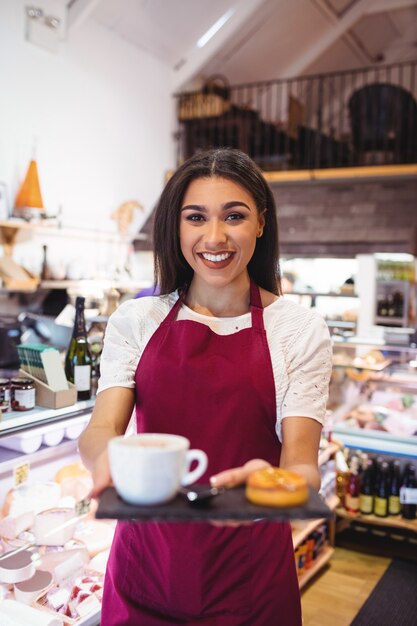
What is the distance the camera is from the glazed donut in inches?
37.8

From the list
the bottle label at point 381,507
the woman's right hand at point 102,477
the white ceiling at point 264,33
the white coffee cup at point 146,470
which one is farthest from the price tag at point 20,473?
the white ceiling at point 264,33

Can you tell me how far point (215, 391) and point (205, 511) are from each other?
0.51 metres

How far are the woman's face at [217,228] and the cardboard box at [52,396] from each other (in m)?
1.07

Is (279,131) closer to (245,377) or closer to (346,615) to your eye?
(346,615)

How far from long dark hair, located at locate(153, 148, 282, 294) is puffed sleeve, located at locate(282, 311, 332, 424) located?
244 mm

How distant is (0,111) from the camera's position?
588 centimetres

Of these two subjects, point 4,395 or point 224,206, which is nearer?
point 224,206

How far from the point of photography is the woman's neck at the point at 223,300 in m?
1.57

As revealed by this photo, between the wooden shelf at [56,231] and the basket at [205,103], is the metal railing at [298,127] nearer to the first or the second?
the basket at [205,103]

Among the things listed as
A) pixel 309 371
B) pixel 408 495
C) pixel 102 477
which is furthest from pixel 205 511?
pixel 408 495

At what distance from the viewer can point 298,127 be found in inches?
348

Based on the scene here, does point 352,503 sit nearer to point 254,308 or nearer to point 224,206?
point 254,308

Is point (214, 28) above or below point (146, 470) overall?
above

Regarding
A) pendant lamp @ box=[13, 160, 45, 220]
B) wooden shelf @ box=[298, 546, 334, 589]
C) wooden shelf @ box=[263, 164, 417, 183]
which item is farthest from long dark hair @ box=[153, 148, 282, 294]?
wooden shelf @ box=[263, 164, 417, 183]
